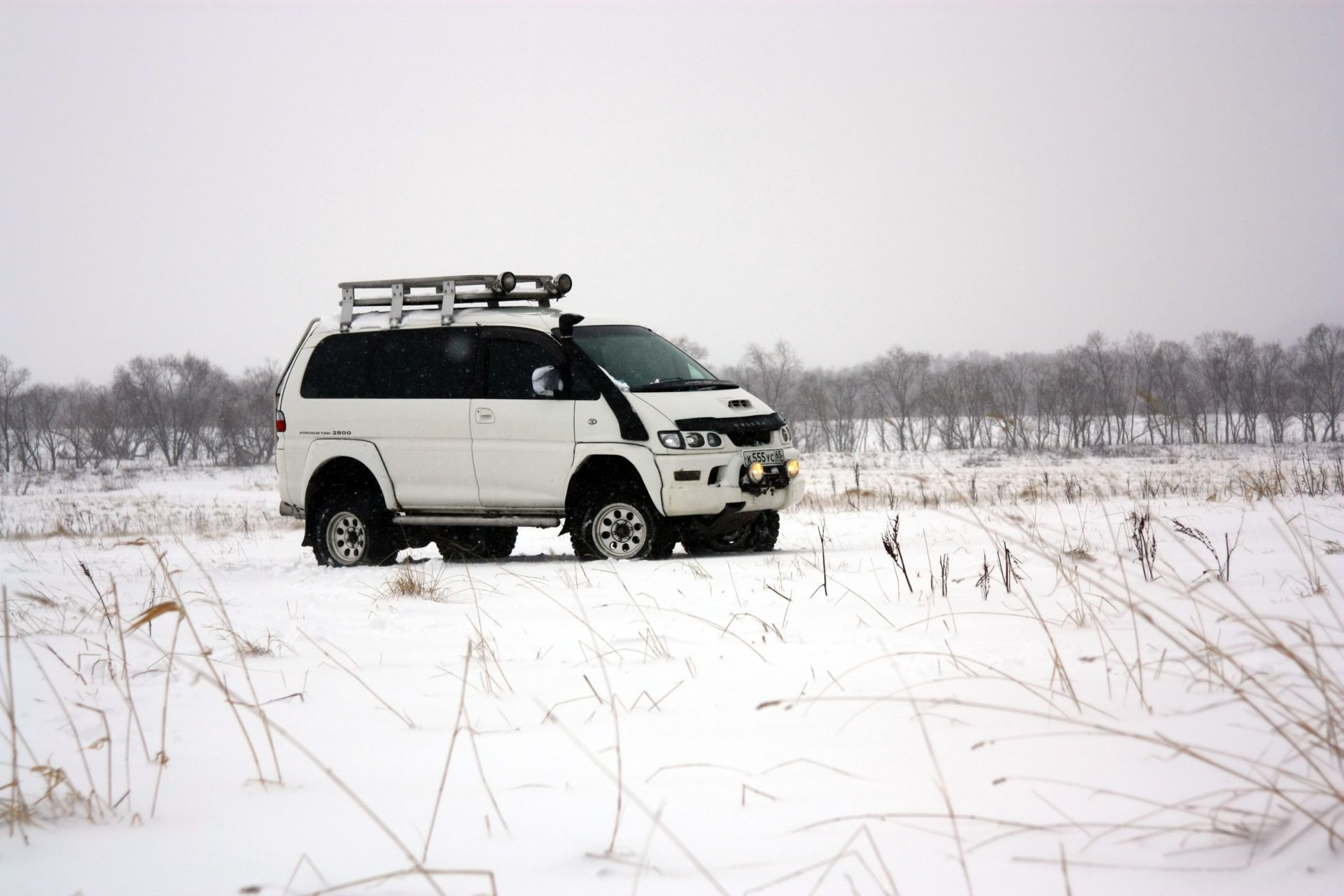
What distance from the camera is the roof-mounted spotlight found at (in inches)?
396

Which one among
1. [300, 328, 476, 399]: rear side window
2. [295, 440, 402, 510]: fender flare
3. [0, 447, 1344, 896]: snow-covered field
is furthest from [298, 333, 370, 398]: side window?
[0, 447, 1344, 896]: snow-covered field

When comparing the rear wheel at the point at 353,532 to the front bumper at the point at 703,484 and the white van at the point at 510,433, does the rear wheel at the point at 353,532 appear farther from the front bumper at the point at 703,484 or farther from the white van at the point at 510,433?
the front bumper at the point at 703,484

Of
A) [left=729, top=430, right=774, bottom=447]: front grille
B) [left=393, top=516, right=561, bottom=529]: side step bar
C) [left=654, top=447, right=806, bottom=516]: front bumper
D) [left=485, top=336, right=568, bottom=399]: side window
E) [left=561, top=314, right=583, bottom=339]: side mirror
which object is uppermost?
[left=561, top=314, right=583, bottom=339]: side mirror

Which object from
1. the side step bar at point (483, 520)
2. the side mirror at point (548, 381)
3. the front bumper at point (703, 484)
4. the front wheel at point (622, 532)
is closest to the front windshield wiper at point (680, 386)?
the side mirror at point (548, 381)

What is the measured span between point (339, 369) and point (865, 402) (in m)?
73.2

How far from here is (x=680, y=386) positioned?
29.6ft

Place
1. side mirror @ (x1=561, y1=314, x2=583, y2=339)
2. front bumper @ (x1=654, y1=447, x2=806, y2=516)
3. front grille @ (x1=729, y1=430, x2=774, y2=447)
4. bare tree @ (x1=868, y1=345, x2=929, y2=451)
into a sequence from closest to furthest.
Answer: front bumper @ (x1=654, y1=447, x2=806, y2=516)
front grille @ (x1=729, y1=430, x2=774, y2=447)
side mirror @ (x1=561, y1=314, x2=583, y2=339)
bare tree @ (x1=868, y1=345, x2=929, y2=451)

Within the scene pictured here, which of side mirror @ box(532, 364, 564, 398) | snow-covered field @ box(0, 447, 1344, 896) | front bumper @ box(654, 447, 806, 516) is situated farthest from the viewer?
side mirror @ box(532, 364, 564, 398)

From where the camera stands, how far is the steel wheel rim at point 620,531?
862 centimetres

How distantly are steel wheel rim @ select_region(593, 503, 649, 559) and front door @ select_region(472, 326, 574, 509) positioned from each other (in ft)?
1.43

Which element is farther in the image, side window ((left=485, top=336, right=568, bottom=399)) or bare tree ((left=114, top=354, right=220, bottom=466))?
bare tree ((left=114, top=354, right=220, bottom=466))

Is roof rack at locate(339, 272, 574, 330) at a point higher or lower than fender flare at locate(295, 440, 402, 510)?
higher

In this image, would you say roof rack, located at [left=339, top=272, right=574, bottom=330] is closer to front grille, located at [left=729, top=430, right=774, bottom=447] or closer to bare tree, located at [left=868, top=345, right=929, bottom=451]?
front grille, located at [left=729, top=430, right=774, bottom=447]

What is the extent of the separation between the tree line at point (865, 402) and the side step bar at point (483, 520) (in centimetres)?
4884
